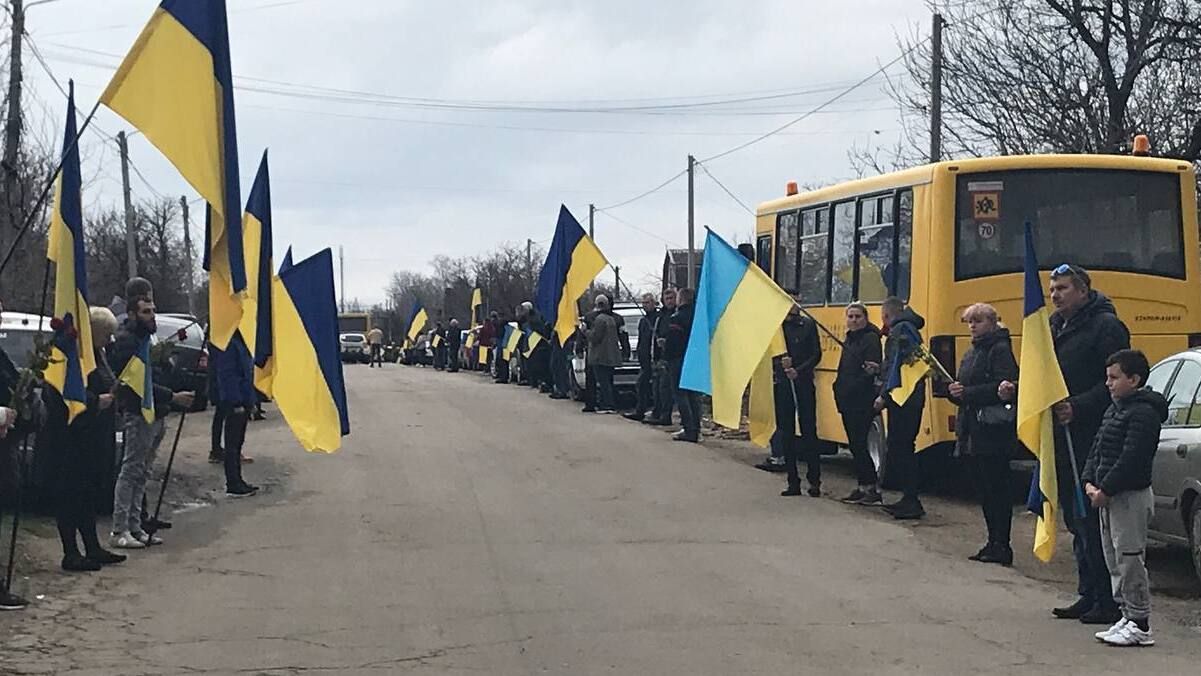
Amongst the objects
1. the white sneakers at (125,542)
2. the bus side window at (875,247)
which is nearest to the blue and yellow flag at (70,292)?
the white sneakers at (125,542)

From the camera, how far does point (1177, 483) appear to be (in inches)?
395

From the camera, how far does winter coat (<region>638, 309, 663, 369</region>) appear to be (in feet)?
70.7

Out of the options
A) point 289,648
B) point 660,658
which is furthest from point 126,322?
point 660,658

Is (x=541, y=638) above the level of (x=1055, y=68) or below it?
below

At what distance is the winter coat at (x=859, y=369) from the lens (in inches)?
539

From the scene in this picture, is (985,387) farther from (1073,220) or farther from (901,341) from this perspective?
(1073,220)

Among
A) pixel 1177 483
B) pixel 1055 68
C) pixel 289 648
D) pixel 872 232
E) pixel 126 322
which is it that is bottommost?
pixel 289 648

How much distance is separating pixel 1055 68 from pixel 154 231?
5191 centimetres

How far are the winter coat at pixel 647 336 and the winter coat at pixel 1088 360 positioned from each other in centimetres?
1180

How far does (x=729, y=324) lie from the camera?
1420 centimetres

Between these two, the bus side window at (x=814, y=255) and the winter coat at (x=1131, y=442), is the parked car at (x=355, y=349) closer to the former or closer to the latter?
the bus side window at (x=814, y=255)

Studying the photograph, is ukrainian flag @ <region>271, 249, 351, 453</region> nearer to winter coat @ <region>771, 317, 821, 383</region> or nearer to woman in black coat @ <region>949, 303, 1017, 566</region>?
winter coat @ <region>771, 317, 821, 383</region>

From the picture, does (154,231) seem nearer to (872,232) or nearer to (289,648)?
(872,232)

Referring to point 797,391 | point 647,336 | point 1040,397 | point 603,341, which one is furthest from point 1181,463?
point 603,341
